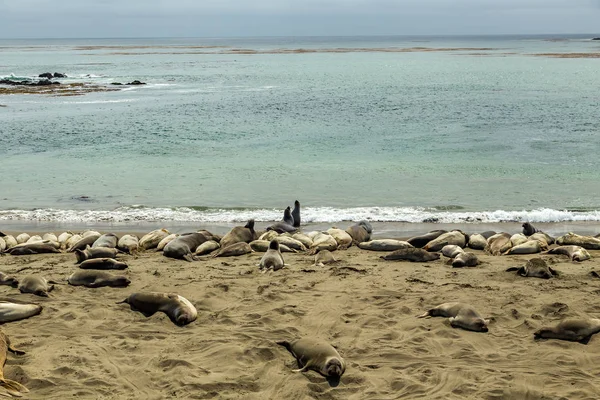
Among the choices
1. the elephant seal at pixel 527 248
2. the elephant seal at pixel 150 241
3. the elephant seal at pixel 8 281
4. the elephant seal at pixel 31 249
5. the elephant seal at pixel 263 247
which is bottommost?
the elephant seal at pixel 31 249

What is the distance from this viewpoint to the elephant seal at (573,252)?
9930 mm

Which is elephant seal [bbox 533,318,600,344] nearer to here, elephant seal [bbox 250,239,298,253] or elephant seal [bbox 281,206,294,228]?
elephant seal [bbox 250,239,298,253]

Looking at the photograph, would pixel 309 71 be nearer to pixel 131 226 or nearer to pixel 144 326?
pixel 131 226

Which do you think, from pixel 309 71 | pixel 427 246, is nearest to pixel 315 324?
pixel 427 246

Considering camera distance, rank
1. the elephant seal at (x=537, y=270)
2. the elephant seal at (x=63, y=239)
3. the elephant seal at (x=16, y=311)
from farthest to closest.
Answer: the elephant seal at (x=63, y=239) < the elephant seal at (x=537, y=270) < the elephant seal at (x=16, y=311)

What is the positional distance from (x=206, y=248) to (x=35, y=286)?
3.01 metres

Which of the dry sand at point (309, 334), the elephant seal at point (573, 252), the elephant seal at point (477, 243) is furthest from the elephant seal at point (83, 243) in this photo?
the elephant seal at point (573, 252)

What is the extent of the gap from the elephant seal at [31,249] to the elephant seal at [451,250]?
6.47 metres

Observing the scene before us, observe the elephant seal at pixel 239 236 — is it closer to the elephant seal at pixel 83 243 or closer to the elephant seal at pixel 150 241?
the elephant seal at pixel 150 241

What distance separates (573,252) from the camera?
10.1m

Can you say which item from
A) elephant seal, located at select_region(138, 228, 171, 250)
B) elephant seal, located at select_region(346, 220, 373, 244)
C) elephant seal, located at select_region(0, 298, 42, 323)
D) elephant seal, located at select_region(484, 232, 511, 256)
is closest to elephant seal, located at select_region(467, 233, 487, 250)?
elephant seal, located at select_region(484, 232, 511, 256)

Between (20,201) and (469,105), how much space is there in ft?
75.7

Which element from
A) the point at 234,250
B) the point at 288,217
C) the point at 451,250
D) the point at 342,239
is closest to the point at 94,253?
the point at 234,250

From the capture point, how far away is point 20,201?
15.3 metres
